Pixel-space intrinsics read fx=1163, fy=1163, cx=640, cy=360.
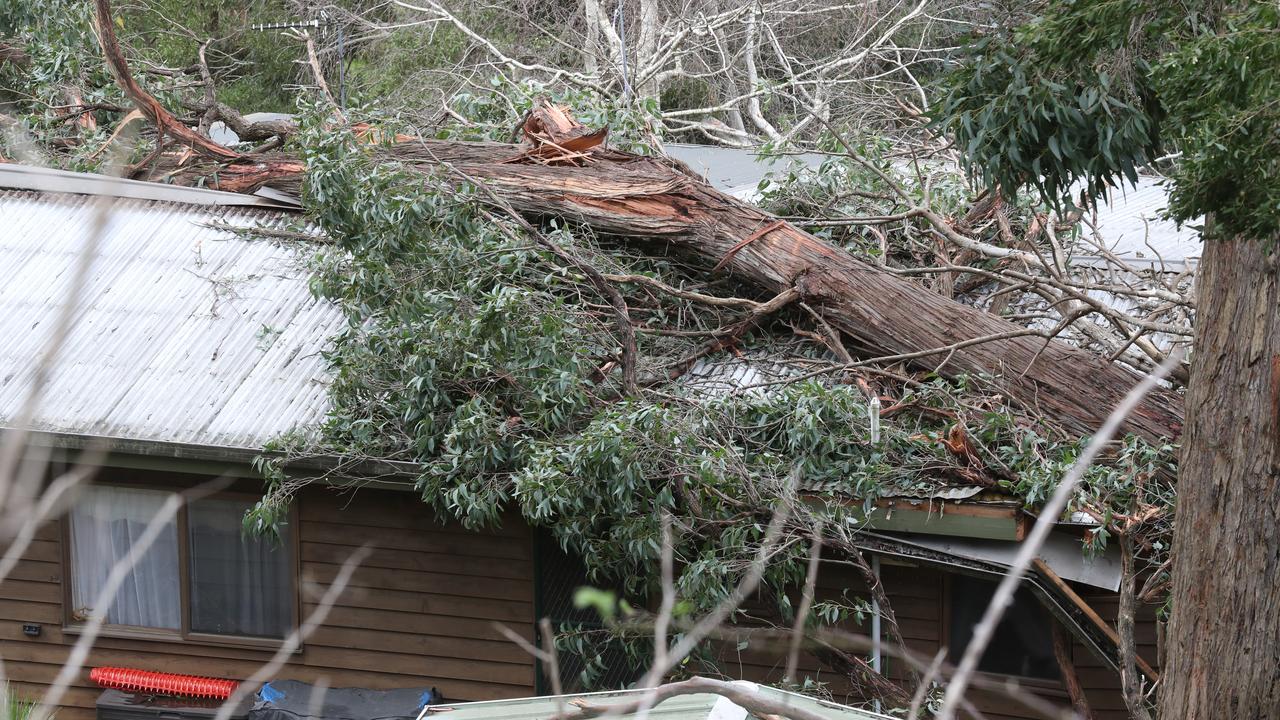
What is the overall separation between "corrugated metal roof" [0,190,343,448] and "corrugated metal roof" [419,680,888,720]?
8.74 ft

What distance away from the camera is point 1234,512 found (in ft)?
15.0

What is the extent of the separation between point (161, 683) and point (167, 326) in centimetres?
237

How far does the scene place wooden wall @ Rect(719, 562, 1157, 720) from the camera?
645 cm

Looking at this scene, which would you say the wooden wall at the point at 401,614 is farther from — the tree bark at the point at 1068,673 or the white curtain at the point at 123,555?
the tree bark at the point at 1068,673

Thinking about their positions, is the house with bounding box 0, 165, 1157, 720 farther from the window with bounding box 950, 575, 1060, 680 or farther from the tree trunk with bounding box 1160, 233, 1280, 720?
the tree trunk with bounding box 1160, 233, 1280, 720

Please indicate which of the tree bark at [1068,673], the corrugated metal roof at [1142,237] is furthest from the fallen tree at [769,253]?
the corrugated metal roof at [1142,237]

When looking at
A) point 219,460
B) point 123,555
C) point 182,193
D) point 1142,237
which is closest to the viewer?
point 219,460

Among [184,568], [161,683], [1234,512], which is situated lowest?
[161,683]

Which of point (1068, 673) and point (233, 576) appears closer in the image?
point (1068, 673)

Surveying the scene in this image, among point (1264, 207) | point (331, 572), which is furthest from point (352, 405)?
point (1264, 207)

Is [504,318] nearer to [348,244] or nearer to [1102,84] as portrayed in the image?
[348,244]

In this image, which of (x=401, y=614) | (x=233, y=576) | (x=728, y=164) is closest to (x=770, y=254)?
(x=401, y=614)

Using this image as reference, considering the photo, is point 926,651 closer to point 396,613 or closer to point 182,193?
point 396,613

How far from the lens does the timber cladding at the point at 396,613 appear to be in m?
7.29
